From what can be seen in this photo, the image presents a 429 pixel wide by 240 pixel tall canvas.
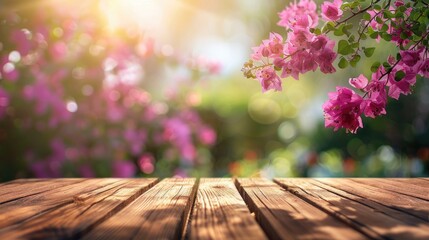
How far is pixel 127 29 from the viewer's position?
20.9 ft

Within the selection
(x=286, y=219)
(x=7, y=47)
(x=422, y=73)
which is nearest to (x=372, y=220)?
(x=286, y=219)

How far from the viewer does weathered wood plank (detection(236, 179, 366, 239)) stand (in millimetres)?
1275

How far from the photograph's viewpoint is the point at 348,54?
2.00 metres

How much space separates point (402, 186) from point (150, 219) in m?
1.48

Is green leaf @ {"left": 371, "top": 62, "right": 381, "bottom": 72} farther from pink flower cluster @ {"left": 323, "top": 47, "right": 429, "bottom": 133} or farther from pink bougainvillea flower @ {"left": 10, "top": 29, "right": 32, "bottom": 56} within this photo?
pink bougainvillea flower @ {"left": 10, "top": 29, "right": 32, "bottom": 56}

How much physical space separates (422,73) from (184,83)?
18.4ft

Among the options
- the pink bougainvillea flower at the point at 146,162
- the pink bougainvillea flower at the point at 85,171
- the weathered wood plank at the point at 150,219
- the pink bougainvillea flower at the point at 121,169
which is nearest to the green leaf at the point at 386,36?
the weathered wood plank at the point at 150,219

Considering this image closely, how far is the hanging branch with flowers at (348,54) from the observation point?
197 centimetres

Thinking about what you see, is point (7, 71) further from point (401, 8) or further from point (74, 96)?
point (401, 8)

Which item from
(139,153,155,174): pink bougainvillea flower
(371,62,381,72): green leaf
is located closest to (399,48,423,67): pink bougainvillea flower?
(371,62,381,72): green leaf

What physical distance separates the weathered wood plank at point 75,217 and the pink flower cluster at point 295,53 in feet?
2.29

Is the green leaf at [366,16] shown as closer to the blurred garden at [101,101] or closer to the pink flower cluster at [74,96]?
the blurred garden at [101,101]

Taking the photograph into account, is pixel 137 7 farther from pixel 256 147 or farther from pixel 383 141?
pixel 383 141

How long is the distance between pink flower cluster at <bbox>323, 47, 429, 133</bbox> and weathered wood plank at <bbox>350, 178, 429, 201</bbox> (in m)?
0.39
